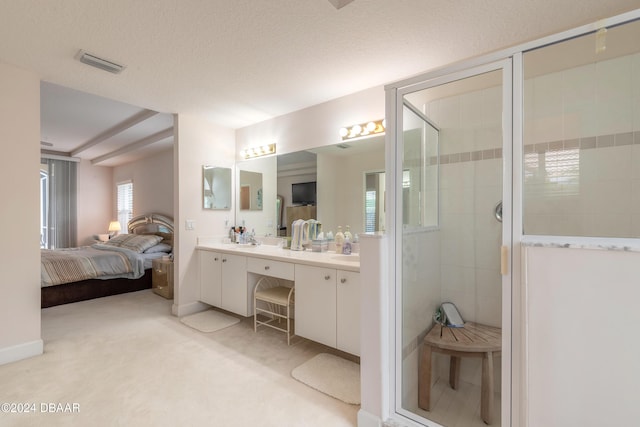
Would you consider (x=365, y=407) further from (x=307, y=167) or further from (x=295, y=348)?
(x=307, y=167)

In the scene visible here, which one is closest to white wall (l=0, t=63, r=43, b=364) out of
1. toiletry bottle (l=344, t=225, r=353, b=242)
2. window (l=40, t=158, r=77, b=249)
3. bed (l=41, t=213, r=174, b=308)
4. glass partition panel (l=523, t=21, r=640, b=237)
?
bed (l=41, t=213, r=174, b=308)

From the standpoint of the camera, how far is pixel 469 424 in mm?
1584

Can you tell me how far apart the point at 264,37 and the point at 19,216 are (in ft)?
7.72

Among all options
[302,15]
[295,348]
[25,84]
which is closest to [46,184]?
[25,84]

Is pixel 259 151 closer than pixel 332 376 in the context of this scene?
No

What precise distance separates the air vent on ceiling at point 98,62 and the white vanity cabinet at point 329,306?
6.80 ft

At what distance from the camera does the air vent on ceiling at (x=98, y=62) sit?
6.62ft

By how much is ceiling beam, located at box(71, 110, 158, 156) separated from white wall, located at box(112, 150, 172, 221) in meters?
0.93

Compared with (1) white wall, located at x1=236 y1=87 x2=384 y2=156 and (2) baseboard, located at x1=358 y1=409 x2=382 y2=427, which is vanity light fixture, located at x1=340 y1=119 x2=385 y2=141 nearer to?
(1) white wall, located at x1=236 y1=87 x2=384 y2=156

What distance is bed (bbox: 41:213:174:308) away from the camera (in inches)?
140

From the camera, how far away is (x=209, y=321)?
311cm

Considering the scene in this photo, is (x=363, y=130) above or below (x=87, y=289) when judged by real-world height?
above

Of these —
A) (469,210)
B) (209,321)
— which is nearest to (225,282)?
(209,321)

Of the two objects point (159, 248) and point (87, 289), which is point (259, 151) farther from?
point (87, 289)
